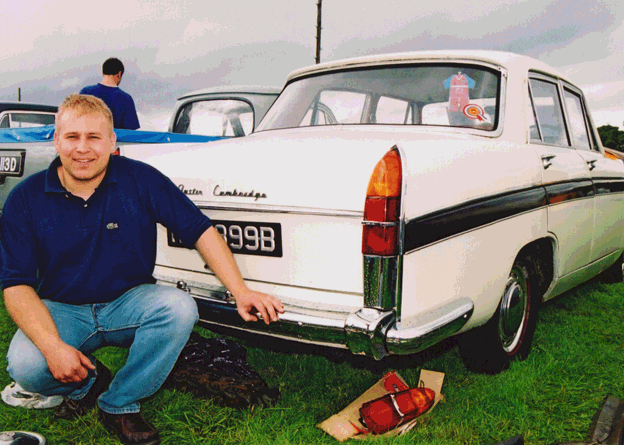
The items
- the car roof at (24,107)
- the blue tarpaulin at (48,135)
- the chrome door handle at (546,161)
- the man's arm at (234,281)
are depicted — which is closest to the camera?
the man's arm at (234,281)

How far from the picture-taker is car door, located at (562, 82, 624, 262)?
388 centimetres

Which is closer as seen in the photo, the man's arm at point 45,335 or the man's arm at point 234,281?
the man's arm at point 45,335

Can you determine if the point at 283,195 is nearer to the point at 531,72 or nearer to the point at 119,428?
the point at 119,428

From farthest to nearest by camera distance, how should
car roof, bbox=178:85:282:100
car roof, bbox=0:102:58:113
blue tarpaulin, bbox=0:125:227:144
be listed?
car roof, bbox=178:85:282:100
car roof, bbox=0:102:58:113
blue tarpaulin, bbox=0:125:227:144

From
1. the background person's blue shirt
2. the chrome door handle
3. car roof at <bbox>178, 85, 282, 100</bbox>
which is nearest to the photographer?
the chrome door handle

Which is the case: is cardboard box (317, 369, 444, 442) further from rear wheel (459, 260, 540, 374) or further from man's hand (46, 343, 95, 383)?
man's hand (46, 343, 95, 383)

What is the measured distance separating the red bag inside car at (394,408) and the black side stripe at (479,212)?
81 centimetres

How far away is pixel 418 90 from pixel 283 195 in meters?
1.24

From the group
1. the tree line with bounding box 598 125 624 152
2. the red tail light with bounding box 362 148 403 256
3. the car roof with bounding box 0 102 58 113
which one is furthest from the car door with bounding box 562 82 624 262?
the tree line with bounding box 598 125 624 152

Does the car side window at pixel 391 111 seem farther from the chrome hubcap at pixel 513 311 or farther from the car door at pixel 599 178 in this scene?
the car door at pixel 599 178

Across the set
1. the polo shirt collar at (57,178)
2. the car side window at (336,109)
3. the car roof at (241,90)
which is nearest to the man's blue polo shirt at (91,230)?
the polo shirt collar at (57,178)

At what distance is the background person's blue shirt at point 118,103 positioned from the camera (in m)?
5.55

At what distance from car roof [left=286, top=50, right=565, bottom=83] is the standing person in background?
284 centimetres

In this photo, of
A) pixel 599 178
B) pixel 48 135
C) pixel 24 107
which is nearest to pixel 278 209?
pixel 599 178
